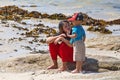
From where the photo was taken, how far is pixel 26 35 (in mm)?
11836

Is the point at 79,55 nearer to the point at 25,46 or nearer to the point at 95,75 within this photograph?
the point at 95,75

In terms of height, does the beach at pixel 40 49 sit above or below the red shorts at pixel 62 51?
below

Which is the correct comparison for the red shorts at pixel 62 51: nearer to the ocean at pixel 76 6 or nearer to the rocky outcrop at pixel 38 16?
the rocky outcrop at pixel 38 16

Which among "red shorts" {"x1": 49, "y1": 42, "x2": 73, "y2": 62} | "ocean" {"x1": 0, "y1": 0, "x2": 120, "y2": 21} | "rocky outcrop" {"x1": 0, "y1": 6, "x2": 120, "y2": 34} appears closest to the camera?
"red shorts" {"x1": 49, "y1": 42, "x2": 73, "y2": 62}

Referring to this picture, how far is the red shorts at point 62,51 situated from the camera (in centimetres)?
754

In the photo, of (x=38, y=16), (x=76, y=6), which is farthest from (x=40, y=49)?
(x=76, y=6)

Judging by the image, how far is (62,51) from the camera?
7.54 meters

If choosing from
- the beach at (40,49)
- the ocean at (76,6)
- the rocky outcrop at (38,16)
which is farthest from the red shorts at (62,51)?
the ocean at (76,6)

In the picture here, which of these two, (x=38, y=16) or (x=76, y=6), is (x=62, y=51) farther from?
(x=76, y=6)

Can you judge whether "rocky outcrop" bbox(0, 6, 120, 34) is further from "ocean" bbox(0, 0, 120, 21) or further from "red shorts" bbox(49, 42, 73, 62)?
"red shorts" bbox(49, 42, 73, 62)

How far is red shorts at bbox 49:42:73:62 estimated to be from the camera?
7.54 meters

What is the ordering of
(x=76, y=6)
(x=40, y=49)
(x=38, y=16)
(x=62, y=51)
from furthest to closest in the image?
(x=76, y=6), (x=38, y=16), (x=40, y=49), (x=62, y=51)

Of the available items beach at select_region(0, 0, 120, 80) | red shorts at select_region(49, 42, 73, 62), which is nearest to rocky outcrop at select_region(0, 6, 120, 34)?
beach at select_region(0, 0, 120, 80)

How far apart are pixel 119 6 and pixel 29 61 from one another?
15667 millimetres
